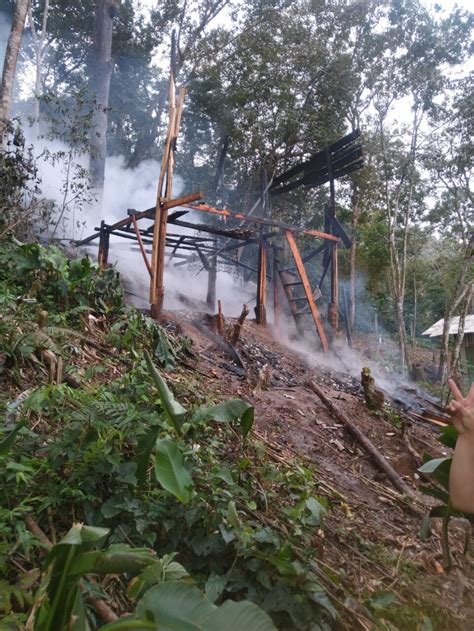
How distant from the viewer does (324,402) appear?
6.07m

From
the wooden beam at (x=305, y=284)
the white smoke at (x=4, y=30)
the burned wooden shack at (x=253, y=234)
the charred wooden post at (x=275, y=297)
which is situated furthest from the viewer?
the white smoke at (x=4, y=30)

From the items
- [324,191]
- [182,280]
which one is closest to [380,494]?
[182,280]

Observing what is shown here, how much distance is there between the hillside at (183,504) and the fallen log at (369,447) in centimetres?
8

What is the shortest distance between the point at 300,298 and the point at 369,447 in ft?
20.4

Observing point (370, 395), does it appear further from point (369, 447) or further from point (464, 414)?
point (464, 414)

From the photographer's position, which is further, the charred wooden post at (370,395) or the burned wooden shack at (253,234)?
the burned wooden shack at (253,234)

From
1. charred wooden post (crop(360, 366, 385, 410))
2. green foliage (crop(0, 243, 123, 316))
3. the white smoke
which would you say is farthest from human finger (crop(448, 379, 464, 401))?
the white smoke

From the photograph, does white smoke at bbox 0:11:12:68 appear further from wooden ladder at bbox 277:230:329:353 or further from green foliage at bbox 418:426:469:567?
green foliage at bbox 418:426:469:567

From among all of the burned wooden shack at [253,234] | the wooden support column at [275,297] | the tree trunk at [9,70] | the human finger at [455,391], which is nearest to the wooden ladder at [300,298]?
the burned wooden shack at [253,234]

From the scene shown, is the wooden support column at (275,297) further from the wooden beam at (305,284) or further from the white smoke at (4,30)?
the white smoke at (4,30)

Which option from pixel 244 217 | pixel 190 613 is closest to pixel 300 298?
pixel 244 217

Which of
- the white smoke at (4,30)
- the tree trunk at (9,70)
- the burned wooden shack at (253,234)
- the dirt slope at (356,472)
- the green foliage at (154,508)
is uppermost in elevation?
the white smoke at (4,30)

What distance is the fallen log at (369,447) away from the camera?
4448 millimetres

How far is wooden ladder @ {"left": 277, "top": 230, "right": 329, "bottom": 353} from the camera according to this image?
9.94m
